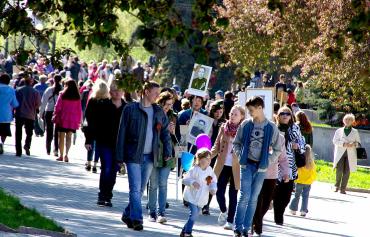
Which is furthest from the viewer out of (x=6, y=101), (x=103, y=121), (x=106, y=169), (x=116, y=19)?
(x=6, y=101)

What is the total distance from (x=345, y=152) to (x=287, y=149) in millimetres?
9667

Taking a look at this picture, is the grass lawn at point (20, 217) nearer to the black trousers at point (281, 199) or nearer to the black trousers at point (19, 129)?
the black trousers at point (281, 199)

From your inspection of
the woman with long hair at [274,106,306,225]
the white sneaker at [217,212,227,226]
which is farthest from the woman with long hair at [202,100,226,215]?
the white sneaker at [217,212,227,226]

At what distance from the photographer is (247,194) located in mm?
15672

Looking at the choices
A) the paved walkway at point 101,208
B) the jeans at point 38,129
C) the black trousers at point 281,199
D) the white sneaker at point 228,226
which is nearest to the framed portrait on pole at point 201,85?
the paved walkway at point 101,208

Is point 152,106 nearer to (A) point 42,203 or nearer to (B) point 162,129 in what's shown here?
(B) point 162,129

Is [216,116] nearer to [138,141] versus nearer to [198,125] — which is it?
[198,125]

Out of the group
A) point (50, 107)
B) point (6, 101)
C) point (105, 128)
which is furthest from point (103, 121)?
point (50, 107)

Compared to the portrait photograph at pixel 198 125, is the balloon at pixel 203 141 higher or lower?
lower

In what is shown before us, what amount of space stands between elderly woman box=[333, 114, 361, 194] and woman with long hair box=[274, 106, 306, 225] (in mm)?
8959

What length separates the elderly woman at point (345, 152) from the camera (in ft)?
→ 91.4

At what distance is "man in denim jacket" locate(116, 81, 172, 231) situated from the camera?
15648 mm

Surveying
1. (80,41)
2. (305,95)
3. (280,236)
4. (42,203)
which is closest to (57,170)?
(42,203)

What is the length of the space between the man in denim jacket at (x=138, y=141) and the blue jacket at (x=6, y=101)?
10.2m
